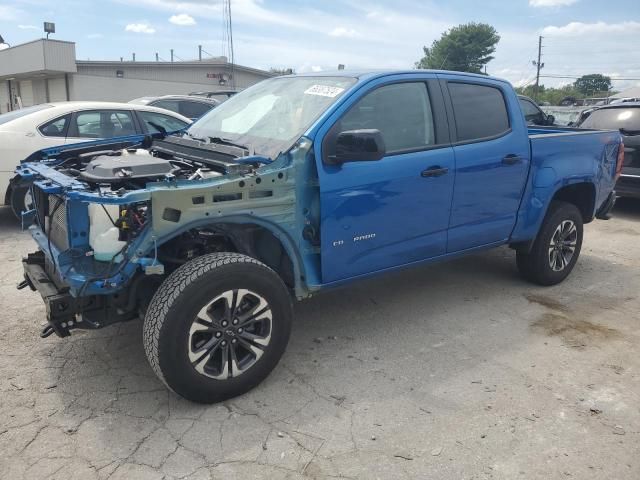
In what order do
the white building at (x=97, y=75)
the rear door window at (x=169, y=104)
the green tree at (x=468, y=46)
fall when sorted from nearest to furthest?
the rear door window at (x=169, y=104)
the white building at (x=97, y=75)
the green tree at (x=468, y=46)

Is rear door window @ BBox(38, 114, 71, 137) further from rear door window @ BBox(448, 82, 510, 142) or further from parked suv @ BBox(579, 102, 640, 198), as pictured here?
parked suv @ BBox(579, 102, 640, 198)

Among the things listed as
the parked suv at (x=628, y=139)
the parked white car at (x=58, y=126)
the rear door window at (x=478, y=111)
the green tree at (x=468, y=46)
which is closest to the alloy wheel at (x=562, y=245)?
the rear door window at (x=478, y=111)

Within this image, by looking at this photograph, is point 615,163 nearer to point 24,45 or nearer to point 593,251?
point 593,251

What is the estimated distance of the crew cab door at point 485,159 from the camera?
424 cm

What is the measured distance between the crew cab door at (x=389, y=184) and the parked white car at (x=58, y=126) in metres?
3.33

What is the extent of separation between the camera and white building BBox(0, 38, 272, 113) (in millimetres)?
25609

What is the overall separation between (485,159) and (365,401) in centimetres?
220

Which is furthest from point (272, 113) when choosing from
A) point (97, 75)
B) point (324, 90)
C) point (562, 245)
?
point (97, 75)

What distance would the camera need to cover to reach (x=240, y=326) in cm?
317

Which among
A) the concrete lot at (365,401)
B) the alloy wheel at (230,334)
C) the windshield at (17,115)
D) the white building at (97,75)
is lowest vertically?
the concrete lot at (365,401)

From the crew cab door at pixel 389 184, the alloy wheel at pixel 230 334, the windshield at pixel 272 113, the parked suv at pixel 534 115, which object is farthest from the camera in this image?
the parked suv at pixel 534 115

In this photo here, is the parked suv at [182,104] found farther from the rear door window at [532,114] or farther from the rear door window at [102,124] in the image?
the rear door window at [532,114]

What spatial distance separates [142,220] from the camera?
9.93ft

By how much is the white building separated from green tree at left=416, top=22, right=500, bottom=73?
4820 cm
